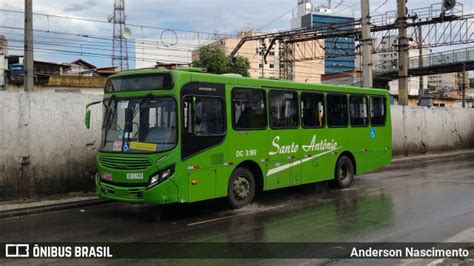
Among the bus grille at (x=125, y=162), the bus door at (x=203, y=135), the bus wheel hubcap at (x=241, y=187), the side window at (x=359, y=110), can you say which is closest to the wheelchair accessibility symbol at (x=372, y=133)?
the side window at (x=359, y=110)

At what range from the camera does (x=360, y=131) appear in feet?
47.8

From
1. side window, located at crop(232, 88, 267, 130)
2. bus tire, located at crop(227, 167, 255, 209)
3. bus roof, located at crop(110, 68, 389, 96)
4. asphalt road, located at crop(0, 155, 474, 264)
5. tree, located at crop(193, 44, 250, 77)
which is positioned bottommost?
asphalt road, located at crop(0, 155, 474, 264)

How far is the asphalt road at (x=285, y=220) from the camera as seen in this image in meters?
8.23

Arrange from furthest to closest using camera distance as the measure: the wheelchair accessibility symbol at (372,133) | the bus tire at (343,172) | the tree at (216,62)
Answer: the tree at (216,62) < the wheelchair accessibility symbol at (372,133) < the bus tire at (343,172)

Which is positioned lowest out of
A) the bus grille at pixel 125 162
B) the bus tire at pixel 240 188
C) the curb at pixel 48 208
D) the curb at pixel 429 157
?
the curb at pixel 48 208

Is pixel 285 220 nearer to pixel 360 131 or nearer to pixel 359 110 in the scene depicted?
pixel 360 131

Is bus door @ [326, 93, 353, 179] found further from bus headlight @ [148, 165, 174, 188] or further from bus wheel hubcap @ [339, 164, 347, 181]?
bus headlight @ [148, 165, 174, 188]

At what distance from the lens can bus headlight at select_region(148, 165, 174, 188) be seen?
30.2ft

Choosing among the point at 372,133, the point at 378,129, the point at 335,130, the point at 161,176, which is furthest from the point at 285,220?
the point at 378,129

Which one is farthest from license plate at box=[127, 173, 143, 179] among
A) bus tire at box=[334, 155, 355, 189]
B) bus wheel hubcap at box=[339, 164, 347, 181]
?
bus wheel hubcap at box=[339, 164, 347, 181]

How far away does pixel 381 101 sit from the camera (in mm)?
15547

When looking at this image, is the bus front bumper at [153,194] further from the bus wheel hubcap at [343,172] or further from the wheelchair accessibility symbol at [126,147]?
the bus wheel hubcap at [343,172]

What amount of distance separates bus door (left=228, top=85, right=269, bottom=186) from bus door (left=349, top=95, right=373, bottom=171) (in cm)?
390

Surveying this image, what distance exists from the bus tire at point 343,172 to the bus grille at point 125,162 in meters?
6.23
